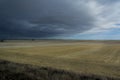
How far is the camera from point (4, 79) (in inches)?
295

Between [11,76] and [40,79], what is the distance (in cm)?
154

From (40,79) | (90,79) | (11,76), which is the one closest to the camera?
(40,79)

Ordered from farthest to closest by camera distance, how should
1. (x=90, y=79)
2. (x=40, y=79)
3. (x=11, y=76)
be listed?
(x=90, y=79) → (x=11, y=76) → (x=40, y=79)

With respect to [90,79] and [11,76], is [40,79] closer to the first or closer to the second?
[11,76]

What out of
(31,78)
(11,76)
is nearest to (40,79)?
(31,78)

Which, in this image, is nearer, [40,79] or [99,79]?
[40,79]

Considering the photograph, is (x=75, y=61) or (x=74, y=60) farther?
(x=74, y=60)

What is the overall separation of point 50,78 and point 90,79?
2.14m

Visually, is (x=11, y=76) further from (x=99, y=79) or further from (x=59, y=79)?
(x=99, y=79)

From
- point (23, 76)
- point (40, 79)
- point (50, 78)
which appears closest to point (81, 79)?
point (50, 78)

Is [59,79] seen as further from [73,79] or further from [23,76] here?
[23,76]

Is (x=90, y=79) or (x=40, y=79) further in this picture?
(x=90, y=79)

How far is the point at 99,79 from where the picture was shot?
28.7ft

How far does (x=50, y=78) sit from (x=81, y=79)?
165cm
